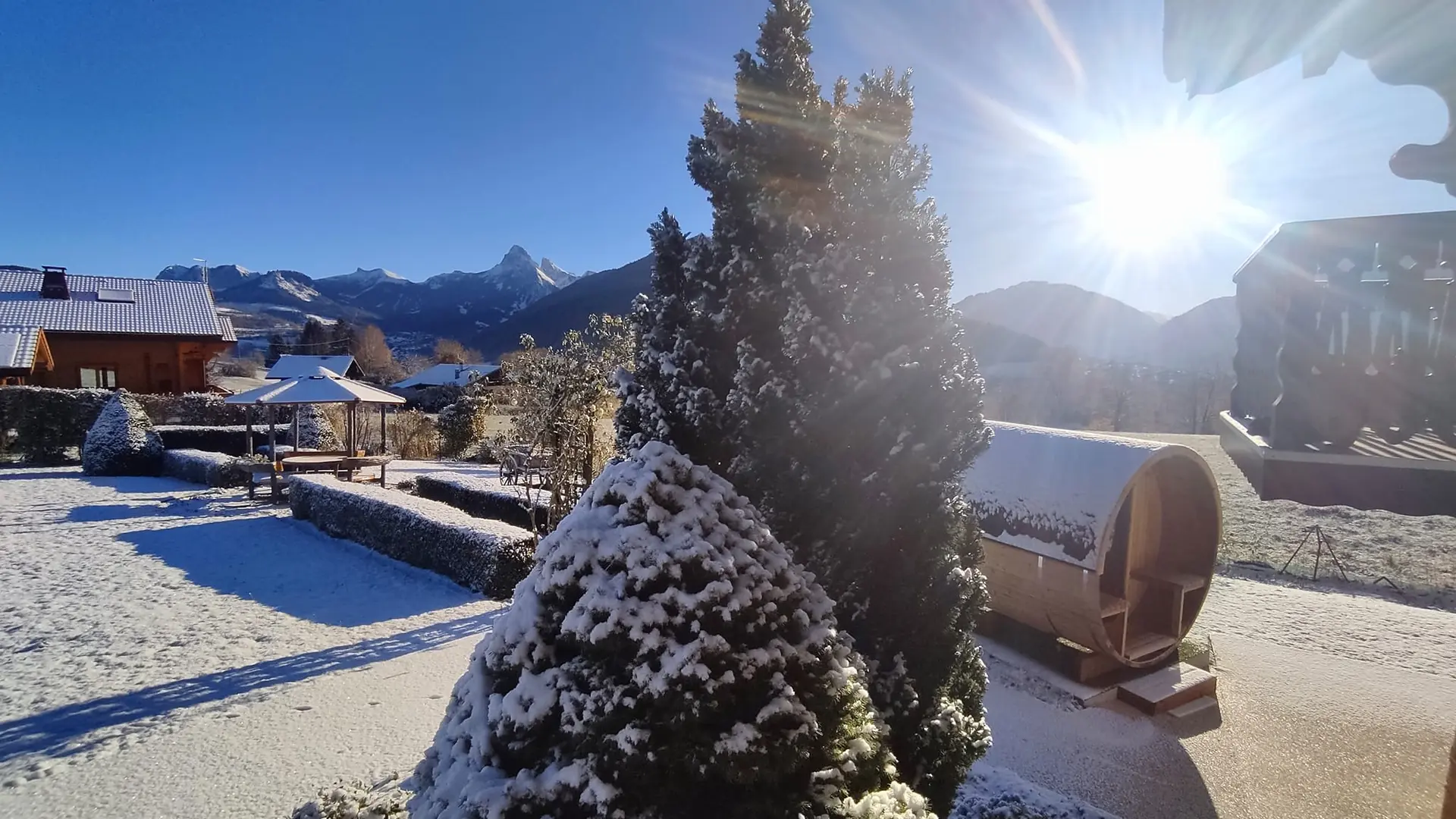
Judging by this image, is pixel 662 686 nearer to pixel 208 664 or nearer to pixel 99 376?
pixel 208 664

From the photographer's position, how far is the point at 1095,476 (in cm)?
565

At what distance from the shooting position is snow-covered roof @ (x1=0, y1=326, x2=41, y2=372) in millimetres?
20766

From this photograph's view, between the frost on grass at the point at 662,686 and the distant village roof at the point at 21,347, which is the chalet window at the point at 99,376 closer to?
the distant village roof at the point at 21,347

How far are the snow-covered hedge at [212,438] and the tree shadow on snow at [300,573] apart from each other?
30.6 ft

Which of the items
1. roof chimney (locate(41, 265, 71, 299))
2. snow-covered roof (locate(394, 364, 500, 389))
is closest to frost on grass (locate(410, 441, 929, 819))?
roof chimney (locate(41, 265, 71, 299))

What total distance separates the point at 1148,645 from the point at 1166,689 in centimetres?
54

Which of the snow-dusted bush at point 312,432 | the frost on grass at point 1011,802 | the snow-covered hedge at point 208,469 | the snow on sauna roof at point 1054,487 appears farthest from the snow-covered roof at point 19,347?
the frost on grass at point 1011,802

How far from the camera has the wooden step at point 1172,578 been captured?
248 inches

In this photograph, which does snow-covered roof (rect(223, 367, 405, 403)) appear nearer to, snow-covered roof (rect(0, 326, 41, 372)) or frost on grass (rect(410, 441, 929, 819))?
frost on grass (rect(410, 441, 929, 819))

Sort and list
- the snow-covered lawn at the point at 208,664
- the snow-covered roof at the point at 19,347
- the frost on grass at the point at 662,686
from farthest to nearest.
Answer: the snow-covered roof at the point at 19,347 < the snow-covered lawn at the point at 208,664 < the frost on grass at the point at 662,686

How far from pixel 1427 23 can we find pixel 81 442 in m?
25.1

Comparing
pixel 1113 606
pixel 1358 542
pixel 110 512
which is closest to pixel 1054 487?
pixel 1113 606

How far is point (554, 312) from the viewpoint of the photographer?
78.4 m

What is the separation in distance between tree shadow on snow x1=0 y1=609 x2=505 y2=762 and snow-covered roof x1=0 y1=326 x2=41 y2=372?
2380 cm
